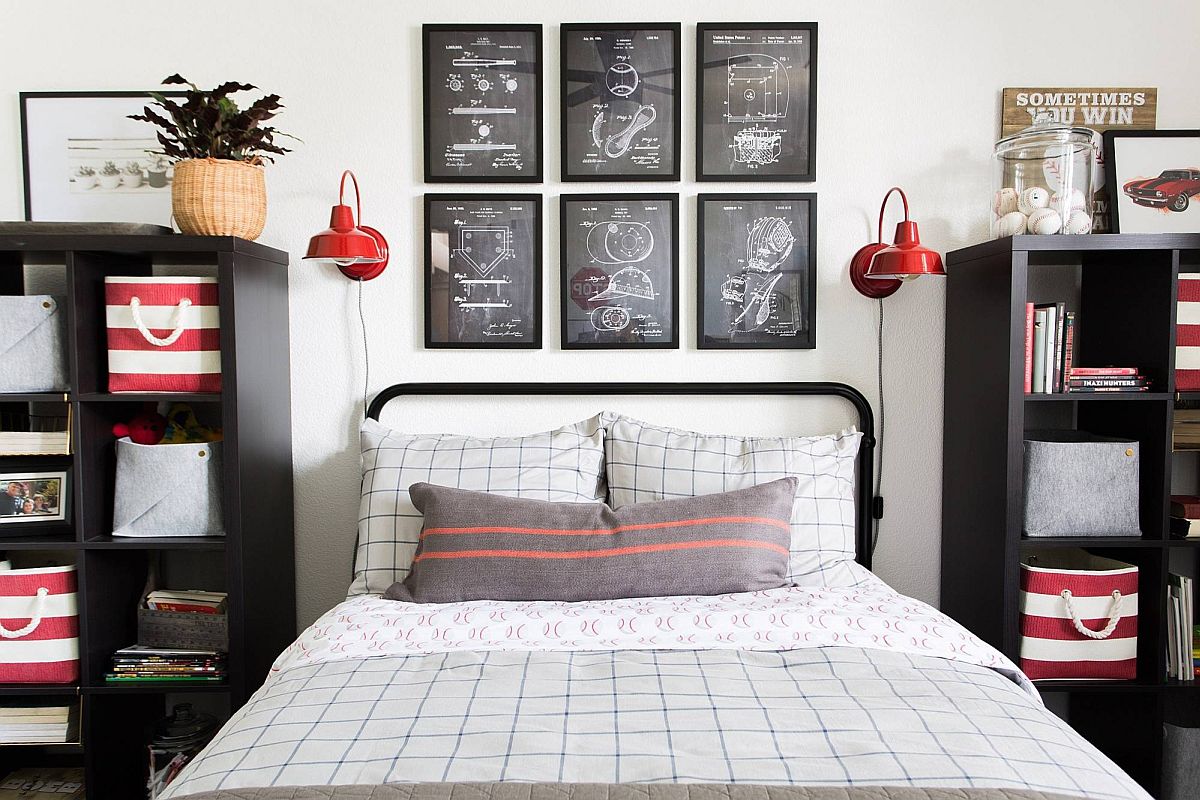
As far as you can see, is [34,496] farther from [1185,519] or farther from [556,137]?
[1185,519]

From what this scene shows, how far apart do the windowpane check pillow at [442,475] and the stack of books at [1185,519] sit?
1466 millimetres

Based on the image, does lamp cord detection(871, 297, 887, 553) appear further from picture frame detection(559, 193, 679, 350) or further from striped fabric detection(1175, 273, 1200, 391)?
striped fabric detection(1175, 273, 1200, 391)

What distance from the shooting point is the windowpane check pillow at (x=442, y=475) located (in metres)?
2.10

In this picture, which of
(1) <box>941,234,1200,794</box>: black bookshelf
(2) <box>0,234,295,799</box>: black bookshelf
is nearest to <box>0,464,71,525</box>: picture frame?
(2) <box>0,234,295,799</box>: black bookshelf

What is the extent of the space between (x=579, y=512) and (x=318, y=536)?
3.06ft

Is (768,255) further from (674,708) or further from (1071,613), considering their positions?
(674,708)

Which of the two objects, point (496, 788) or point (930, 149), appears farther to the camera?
point (930, 149)

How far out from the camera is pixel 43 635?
210 cm

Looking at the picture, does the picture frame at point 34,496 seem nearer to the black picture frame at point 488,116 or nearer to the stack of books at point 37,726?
the stack of books at point 37,726

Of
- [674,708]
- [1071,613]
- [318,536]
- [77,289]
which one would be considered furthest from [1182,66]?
[77,289]

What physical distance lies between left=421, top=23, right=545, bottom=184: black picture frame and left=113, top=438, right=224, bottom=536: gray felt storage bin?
3.19ft

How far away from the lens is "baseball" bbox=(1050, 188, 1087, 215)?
2.14 metres

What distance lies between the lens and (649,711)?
131 centimetres

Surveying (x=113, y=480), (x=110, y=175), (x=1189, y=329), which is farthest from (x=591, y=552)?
(x=110, y=175)
